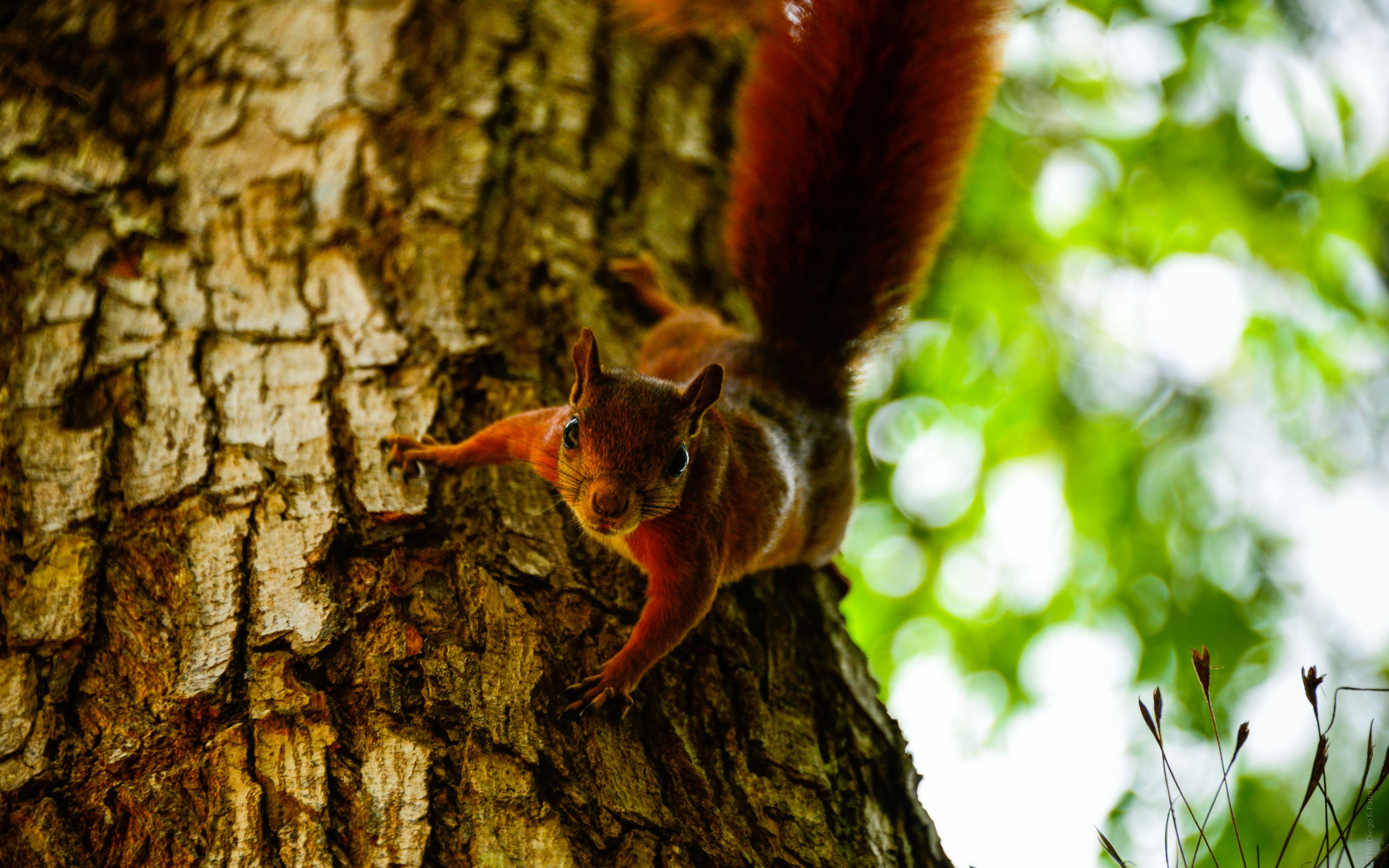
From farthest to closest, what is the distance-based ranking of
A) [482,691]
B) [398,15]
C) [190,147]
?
[398,15], [190,147], [482,691]

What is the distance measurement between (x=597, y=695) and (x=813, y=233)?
1286mm

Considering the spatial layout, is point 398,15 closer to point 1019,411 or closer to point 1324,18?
point 1019,411

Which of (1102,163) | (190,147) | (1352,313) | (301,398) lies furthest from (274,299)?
(1352,313)

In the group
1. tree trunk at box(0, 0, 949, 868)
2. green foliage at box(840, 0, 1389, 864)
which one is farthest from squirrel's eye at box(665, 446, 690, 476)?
green foliage at box(840, 0, 1389, 864)

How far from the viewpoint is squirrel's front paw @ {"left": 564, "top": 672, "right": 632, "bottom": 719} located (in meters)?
1.36

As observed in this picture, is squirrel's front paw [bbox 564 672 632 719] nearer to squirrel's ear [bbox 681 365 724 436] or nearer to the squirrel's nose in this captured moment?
the squirrel's nose

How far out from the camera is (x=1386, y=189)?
2.98m

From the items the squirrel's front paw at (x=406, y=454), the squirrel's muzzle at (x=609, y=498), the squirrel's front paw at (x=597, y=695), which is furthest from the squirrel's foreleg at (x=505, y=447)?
the squirrel's front paw at (x=597, y=695)

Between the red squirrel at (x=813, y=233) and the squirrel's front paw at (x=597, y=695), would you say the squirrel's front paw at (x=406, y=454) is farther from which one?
the squirrel's front paw at (x=597, y=695)

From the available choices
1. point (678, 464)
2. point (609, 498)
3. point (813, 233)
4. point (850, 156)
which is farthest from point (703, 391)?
point (850, 156)

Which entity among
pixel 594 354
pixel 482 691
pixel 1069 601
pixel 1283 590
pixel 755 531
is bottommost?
pixel 1069 601

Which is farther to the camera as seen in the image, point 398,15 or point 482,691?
point 398,15

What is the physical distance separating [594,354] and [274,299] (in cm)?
76

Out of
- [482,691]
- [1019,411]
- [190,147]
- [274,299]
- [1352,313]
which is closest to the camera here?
[482,691]
